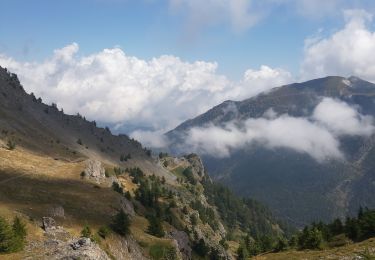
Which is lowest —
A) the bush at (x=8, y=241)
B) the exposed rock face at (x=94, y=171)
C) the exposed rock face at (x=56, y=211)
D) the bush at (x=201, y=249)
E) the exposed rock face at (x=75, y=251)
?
the bush at (x=201, y=249)

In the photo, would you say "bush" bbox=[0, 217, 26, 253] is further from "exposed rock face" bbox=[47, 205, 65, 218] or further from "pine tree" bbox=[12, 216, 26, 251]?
"exposed rock face" bbox=[47, 205, 65, 218]

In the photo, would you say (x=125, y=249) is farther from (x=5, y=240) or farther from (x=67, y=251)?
(x=67, y=251)

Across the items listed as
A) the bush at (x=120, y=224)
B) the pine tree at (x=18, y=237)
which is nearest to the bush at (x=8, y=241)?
the pine tree at (x=18, y=237)

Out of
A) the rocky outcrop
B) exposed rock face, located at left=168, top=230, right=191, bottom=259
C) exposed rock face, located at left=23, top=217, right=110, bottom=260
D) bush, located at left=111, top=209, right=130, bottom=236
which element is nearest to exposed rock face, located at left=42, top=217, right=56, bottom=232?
the rocky outcrop

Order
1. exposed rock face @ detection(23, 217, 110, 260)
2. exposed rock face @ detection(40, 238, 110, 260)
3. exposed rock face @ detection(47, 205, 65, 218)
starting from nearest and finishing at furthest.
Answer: exposed rock face @ detection(40, 238, 110, 260)
exposed rock face @ detection(23, 217, 110, 260)
exposed rock face @ detection(47, 205, 65, 218)

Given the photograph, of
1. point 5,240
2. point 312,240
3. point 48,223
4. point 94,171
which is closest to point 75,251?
point 5,240

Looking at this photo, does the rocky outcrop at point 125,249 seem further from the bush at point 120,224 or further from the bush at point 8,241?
the bush at point 8,241

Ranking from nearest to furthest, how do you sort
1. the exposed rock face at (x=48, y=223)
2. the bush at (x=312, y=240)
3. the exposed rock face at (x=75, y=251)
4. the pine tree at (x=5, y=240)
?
the exposed rock face at (x=75, y=251), the pine tree at (x=5, y=240), the exposed rock face at (x=48, y=223), the bush at (x=312, y=240)

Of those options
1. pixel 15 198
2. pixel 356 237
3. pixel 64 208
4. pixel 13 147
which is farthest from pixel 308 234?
pixel 13 147

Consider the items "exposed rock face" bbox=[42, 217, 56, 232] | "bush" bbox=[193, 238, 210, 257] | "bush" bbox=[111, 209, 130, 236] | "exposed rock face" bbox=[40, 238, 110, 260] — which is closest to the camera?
"exposed rock face" bbox=[40, 238, 110, 260]

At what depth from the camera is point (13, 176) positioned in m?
133

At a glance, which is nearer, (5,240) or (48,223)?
(5,240)

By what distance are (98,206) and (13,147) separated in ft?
207

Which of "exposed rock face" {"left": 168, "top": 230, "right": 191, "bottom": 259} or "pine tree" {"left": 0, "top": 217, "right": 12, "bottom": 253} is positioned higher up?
"pine tree" {"left": 0, "top": 217, "right": 12, "bottom": 253}
